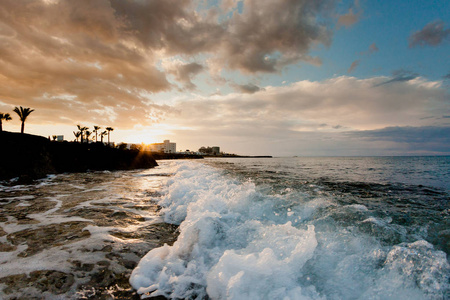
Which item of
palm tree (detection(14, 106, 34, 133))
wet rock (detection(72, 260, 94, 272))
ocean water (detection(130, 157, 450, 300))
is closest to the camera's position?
ocean water (detection(130, 157, 450, 300))

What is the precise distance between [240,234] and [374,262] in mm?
2370

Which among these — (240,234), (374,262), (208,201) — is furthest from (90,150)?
(374,262)

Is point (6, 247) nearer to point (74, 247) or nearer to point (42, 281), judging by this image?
point (74, 247)

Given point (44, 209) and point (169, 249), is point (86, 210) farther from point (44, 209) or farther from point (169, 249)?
point (169, 249)

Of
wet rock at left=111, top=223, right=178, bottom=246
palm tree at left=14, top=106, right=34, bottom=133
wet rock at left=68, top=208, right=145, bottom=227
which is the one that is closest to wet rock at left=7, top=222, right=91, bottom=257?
wet rock at left=68, top=208, right=145, bottom=227

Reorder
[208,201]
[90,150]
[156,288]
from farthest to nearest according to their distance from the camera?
1. [90,150]
2. [208,201]
3. [156,288]

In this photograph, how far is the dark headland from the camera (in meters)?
16.8

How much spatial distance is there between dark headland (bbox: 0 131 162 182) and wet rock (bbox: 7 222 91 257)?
47.7ft

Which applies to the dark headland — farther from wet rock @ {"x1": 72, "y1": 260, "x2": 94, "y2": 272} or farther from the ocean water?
the ocean water

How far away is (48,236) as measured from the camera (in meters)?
4.59

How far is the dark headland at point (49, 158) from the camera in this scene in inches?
661

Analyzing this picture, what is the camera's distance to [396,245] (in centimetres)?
340

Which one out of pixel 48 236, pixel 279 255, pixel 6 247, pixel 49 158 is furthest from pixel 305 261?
pixel 49 158

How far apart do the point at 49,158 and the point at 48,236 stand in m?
24.8
